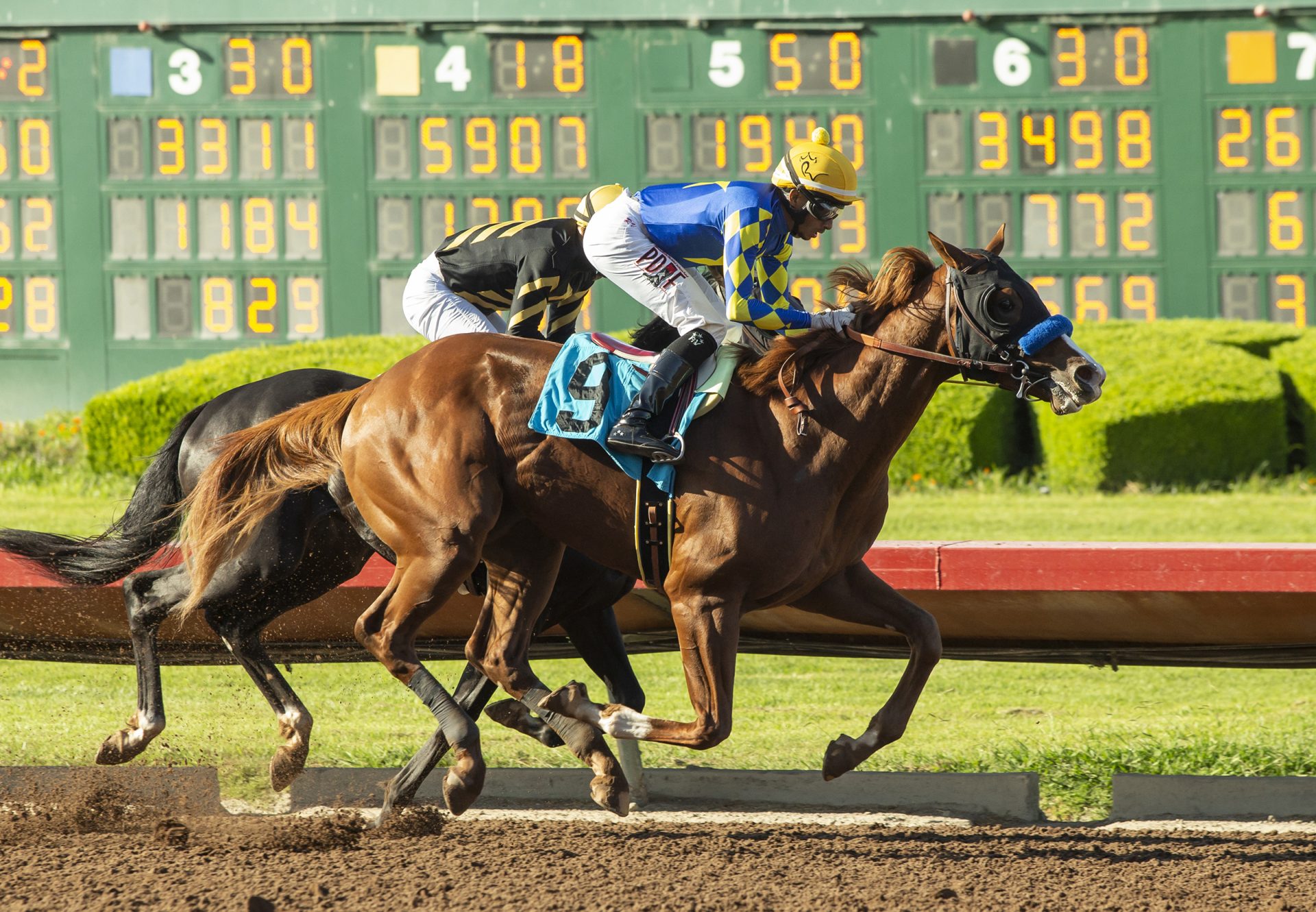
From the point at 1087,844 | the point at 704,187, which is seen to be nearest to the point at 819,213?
the point at 704,187

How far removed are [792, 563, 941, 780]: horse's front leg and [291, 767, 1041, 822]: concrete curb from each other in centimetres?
72

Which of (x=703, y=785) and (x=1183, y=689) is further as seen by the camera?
(x=1183, y=689)

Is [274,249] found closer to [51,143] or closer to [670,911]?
[51,143]

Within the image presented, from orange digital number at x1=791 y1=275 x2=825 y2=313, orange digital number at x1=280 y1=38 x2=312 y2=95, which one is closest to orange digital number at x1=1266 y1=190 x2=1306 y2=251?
orange digital number at x1=791 y1=275 x2=825 y2=313

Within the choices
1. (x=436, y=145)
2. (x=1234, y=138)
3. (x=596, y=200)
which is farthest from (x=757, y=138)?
(x=596, y=200)

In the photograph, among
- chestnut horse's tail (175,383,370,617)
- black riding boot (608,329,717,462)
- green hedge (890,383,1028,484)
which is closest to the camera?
black riding boot (608,329,717,462)

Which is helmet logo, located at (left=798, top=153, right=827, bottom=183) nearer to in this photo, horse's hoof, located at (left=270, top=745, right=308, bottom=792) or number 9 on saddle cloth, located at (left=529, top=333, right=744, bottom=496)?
number 9 on saddle cloth, located at (left=529, top=333, right=744, bottom=496)

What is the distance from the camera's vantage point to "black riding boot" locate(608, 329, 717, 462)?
3738mm

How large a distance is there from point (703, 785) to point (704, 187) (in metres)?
1.87

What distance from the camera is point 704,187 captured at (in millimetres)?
4152

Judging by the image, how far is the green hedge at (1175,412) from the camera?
1038 cm

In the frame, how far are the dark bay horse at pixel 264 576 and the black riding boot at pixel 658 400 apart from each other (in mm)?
788

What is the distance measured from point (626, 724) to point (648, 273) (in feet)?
4.07

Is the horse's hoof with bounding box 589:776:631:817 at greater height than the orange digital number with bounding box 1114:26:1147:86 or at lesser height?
lesser
